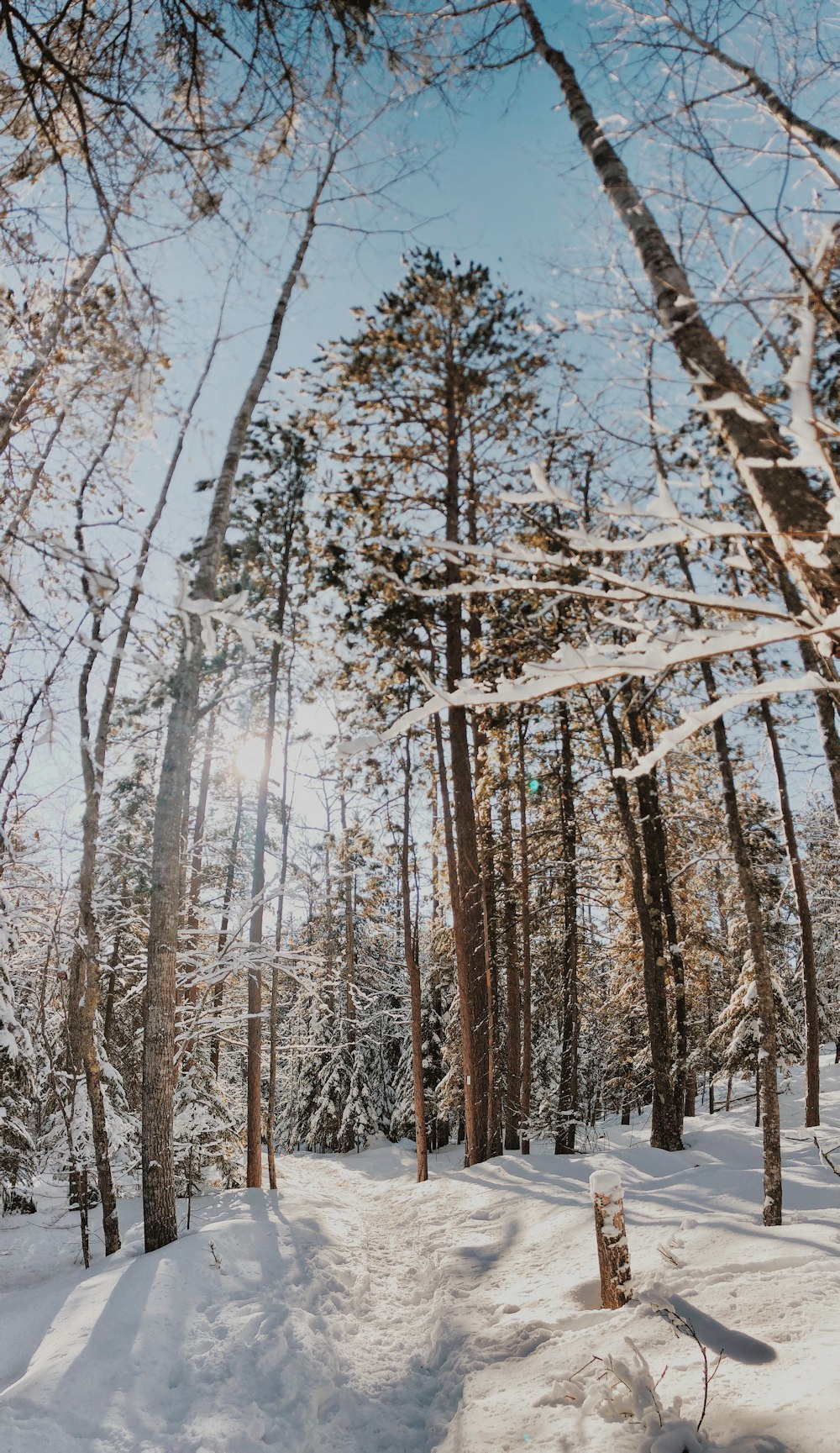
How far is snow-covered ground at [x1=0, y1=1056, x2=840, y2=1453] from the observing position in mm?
3088

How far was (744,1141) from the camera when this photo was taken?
12141mm

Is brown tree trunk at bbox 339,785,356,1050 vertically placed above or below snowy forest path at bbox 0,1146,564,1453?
above

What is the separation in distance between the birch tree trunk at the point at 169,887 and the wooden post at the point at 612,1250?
13.4 feet

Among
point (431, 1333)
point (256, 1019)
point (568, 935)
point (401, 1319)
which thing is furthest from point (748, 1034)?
point (431, 1333)

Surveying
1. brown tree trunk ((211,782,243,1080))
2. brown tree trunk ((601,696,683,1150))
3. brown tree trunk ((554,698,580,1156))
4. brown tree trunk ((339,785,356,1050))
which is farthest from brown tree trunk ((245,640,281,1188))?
brown tree trunk ((339,785,356,1050))

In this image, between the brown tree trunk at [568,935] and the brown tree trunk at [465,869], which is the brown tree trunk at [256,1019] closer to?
the brown tree trunk at [465,869]

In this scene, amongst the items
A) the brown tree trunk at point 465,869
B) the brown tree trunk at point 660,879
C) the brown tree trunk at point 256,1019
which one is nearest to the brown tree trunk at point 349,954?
the brown tree trunk at point 256,1019

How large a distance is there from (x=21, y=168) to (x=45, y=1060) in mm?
12276

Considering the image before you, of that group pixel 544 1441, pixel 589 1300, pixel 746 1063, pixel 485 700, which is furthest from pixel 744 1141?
pixel 485 700

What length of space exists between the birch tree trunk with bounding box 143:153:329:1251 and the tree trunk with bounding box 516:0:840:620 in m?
4.44

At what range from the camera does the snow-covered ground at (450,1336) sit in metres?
3.09

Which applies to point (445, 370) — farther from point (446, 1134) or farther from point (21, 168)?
point (446, 1134)

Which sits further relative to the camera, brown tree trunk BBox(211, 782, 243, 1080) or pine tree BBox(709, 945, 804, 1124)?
pine tree BBox(709, 945, 804, 1124)

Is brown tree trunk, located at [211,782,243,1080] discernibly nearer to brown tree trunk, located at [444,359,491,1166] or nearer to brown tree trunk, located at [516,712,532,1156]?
brown tree trunk, located at [444,359,491,1166]
